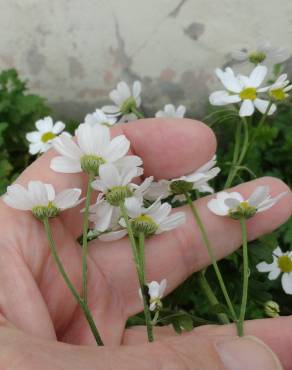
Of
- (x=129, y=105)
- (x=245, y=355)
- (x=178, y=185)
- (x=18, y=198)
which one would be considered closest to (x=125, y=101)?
(x=129, y=105)

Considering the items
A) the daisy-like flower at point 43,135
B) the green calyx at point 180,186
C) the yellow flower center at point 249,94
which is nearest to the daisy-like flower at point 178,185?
the green calyx at point 180,186

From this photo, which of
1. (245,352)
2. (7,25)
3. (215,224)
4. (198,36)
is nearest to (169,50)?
(198,36)

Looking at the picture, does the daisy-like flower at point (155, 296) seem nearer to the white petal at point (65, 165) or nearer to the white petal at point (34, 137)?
the white petal at point (65, 165)

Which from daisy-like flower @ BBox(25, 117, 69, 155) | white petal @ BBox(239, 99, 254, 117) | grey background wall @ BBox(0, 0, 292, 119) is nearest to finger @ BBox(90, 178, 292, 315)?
white petal @ BBox(239, 99, 254, 117)

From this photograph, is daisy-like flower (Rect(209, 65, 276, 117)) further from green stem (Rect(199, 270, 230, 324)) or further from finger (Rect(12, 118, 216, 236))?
green stem (Rect(199, 270, 230, 324))

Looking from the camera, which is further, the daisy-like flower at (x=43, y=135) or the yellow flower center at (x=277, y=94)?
the daisy-like flower at (x=43, y=135)

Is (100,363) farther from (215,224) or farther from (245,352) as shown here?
(215,224)

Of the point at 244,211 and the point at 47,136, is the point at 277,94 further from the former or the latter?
the point at 47,136
